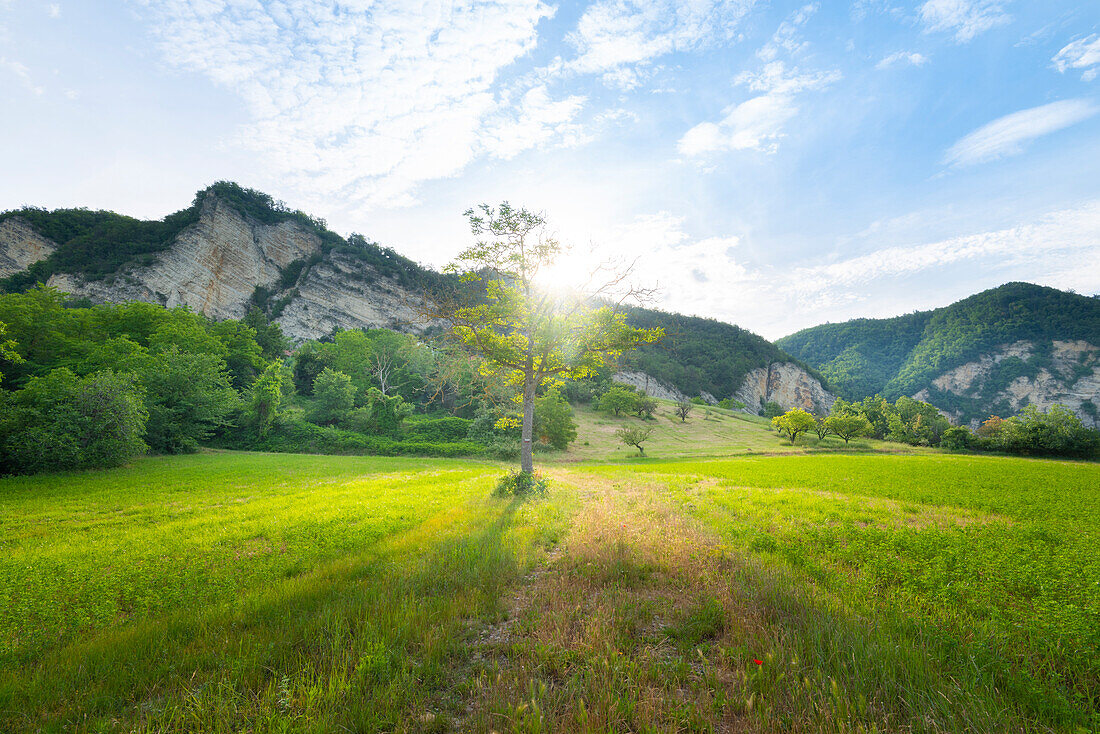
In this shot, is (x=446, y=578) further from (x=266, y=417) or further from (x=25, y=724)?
(x=266, y=417)

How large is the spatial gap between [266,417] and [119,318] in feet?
74.1

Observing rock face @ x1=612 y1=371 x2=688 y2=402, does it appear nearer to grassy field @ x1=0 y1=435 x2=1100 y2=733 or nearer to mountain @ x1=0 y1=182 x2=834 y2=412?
mountain @ x1=0 y1=182 x2=834 y2=412

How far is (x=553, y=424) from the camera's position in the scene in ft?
133

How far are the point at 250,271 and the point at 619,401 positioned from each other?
8889 centimetres

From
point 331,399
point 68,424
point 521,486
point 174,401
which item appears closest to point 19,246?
point 331,399

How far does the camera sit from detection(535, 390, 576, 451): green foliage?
40531 mm

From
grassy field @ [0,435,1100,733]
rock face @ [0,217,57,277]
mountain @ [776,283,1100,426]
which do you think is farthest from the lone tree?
mountain @ [776,283,1100,426]

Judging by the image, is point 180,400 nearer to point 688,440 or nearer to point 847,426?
point 688,440

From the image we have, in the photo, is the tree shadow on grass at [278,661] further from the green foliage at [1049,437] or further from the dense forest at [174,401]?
the green foliage at [1049,437]

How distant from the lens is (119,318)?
40250 millimetres

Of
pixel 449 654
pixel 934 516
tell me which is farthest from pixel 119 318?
pixel 934 516

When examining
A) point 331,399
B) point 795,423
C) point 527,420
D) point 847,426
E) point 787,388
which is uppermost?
point 787,388

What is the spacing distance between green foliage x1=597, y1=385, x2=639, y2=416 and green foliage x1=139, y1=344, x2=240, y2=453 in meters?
50.9

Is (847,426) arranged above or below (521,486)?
below
